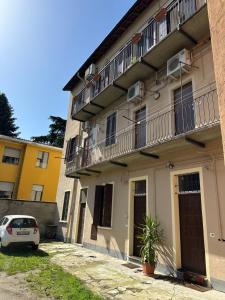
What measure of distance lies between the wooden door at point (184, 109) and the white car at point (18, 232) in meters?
7.53

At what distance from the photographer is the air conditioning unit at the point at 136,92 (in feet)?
32.6

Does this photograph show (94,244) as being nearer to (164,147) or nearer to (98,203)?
(98,203)

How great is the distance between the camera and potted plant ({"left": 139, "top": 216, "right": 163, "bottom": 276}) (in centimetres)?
705

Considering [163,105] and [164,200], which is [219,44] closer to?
[163,105]

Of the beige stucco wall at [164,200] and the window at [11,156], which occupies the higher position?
the window at [11,156]

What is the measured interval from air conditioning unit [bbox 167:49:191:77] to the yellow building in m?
15.6

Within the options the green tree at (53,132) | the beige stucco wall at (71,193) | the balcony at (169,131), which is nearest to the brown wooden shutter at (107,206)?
the balcony at (169,131)

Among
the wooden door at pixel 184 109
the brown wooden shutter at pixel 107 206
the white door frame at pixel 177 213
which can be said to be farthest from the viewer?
the brown wooden shutter at pixel 107 206

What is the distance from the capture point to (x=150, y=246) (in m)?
7.20

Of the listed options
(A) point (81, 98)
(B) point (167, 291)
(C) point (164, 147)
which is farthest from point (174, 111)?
(A) point (81, 98)

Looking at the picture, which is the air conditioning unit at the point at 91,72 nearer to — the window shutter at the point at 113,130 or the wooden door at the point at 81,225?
the window shutter at the point at 113,130

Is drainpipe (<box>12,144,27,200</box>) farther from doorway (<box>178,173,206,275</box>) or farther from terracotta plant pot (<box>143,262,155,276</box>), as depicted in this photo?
doorway (<box>178,173,206,275</box>)

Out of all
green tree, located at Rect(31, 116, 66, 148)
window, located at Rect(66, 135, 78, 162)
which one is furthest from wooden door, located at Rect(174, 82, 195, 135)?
green tree, located at Rect(31, 116, 66, 148)

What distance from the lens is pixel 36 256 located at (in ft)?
30.0
